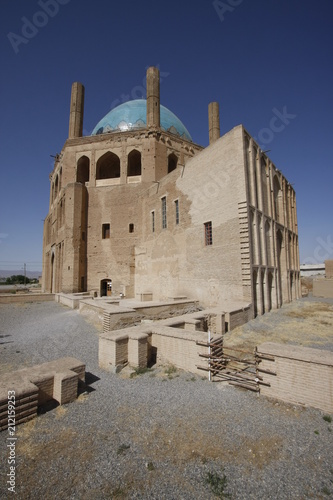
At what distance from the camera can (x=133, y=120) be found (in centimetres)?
2616

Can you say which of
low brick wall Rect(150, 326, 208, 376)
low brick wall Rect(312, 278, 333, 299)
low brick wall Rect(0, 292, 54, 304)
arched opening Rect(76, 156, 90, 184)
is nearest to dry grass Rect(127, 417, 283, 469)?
low brick wall Rect(150, 326, 208, 376)

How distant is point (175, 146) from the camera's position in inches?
980

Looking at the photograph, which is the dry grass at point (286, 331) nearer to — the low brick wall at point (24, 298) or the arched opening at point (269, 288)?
the arched opening at point (269, 288)

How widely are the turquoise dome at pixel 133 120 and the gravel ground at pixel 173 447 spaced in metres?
25.6

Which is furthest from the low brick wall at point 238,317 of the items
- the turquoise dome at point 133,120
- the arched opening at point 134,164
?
the turquoise dome at point 133,120

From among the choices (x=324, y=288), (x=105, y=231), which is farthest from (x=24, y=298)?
(x=324, y=288)

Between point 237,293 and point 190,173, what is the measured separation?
28.4 ft

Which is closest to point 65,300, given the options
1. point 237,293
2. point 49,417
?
point 237,293

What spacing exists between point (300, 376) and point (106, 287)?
68.5 ft

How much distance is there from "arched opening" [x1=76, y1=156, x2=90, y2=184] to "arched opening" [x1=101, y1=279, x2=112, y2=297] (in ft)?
36.5

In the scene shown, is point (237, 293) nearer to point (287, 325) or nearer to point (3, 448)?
point (287, 325)

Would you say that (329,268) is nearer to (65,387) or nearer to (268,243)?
(268,243)

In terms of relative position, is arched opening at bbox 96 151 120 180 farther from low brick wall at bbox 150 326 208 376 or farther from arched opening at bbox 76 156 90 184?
low brick wall at bbox 150 326 208 376

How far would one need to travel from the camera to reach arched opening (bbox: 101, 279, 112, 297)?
23.1 metres
